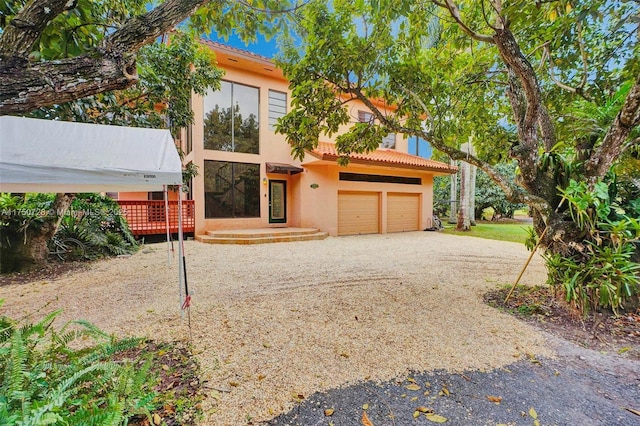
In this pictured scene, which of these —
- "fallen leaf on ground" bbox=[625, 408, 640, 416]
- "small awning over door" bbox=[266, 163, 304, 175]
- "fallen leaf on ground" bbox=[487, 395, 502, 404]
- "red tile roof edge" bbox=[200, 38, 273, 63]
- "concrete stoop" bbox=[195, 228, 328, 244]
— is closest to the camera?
"fallen leaf on ground" bbox=[625, 408, 640, 416]

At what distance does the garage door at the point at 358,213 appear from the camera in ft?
40.6

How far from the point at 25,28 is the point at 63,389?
2.49m

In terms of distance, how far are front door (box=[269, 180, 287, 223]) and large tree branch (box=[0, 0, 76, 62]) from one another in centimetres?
1004

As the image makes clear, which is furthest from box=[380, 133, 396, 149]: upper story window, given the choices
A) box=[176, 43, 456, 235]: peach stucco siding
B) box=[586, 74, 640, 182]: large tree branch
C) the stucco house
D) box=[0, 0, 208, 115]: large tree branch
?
box=[0, 0, 208, 115]: large tree branch

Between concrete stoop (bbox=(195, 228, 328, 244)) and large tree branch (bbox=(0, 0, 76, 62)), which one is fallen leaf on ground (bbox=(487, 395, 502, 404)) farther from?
concrete stoop (bbox=(195, 228, 328, 244))

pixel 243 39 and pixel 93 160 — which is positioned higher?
pixel 243 39

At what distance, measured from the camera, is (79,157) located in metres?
3.26

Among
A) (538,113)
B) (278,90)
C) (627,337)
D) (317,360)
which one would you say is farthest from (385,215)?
(317,360)

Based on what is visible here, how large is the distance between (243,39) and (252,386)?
5.24m

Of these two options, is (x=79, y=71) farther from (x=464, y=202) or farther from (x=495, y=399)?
(x=464, y=202)

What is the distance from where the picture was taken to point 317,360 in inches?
107

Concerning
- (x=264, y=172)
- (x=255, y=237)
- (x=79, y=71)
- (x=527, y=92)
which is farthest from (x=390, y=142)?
(x=79, y=71)

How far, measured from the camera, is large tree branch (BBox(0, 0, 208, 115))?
193cm

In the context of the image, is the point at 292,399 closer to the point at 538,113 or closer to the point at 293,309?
the point at 293,309
